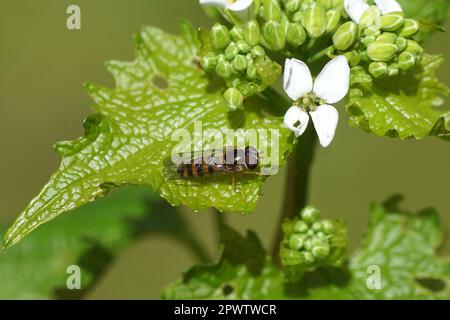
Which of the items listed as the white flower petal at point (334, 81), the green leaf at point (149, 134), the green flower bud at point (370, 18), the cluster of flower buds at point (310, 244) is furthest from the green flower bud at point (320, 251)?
the green flower bud at point (370, 18)

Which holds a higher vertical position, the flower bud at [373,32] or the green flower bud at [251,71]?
the flower bud at [373,32]

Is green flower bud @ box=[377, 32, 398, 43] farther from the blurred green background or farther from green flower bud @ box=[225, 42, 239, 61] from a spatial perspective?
the blurred green background

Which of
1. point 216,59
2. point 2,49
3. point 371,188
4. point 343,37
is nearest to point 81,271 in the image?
point 216,59

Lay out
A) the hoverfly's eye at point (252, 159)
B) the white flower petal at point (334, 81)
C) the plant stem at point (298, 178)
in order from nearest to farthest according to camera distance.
Result: the white flower petal at point (334, 81) → the hoverfly's eye at point (252, 159) → the plant stem at point (298, 178)

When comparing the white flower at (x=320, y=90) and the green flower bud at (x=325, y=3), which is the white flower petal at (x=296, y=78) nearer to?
the white flower at (x=320, y=90)

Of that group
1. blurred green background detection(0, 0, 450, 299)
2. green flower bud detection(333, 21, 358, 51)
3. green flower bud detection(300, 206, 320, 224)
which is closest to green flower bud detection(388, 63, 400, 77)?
green flower bud detection(333, 21, 358, 51)

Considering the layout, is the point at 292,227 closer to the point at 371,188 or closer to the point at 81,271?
the point at 81,271

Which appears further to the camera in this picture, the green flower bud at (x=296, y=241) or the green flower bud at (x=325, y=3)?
the green flower bud at (x=296, y=241)
